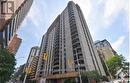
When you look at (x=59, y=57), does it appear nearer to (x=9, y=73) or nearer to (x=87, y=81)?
(x=87, y=81)

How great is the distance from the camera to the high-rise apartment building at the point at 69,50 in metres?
111

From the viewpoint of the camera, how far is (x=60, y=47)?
436 ft

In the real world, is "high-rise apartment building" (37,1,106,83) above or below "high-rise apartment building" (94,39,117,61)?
below

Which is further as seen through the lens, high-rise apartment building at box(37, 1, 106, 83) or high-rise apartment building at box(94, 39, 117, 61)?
high-rise apartment building at box(94, 39, 117, 61)

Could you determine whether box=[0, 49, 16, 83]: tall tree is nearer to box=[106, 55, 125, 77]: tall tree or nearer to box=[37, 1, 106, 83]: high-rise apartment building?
box=[37, 1, 106, 83]: high-rise apartment building

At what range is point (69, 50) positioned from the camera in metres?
125

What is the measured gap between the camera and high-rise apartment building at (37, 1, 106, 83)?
111250 mm

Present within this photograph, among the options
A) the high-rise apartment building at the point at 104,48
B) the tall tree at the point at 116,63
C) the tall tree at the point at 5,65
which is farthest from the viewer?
the high-rise apartment building at the point at 104,48

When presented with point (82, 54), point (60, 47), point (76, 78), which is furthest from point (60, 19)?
→ point (76, 78)

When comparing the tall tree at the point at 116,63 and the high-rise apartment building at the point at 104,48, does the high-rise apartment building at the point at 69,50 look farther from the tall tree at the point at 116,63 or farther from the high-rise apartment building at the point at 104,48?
the high-rise apartment building at the point at 104,48

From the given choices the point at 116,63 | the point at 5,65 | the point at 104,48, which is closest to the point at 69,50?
the point at 116,63

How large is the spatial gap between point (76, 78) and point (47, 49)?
1831 inches

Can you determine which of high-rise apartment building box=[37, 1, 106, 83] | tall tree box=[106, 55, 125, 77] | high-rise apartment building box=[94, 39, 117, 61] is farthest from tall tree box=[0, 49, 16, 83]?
high-rise apartment building box=[94, 39, 117, 61]

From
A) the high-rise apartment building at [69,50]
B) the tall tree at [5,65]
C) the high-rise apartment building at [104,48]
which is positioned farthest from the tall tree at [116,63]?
the high-rise apartment building at [104,48]
